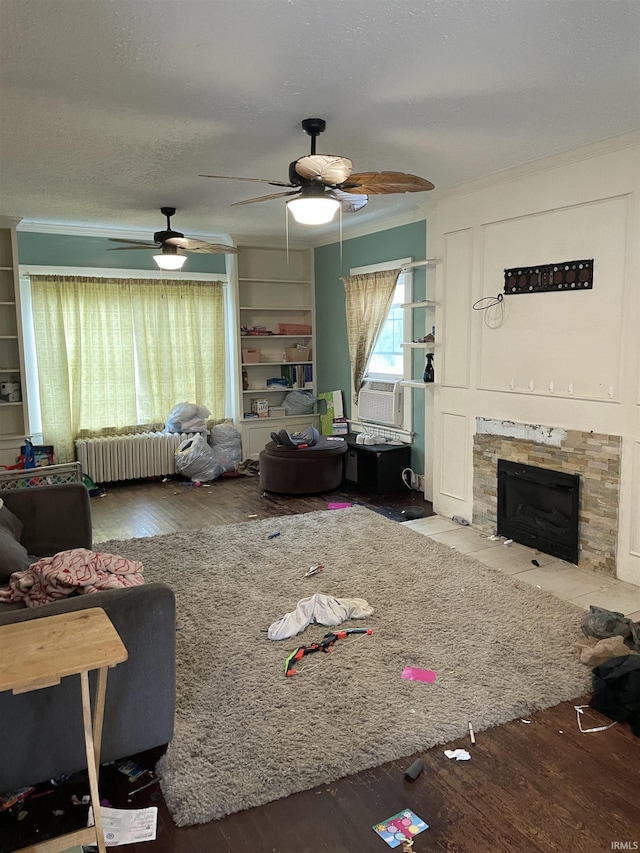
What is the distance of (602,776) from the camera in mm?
2223

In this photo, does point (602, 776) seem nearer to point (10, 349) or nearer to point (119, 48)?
point (119, 48)

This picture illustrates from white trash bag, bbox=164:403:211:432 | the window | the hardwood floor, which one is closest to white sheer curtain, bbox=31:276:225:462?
white trash bag, bbox=164:403:211:432

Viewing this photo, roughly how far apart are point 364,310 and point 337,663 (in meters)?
4.38

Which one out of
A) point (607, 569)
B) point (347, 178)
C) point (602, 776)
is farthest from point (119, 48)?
point (607, 569)

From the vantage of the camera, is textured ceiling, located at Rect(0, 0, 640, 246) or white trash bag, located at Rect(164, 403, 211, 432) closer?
textured ceiling, located at Rect(0, 0, 640, 246)

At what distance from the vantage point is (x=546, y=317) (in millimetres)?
4242

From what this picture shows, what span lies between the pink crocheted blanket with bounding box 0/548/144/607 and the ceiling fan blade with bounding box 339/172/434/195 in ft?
7.35

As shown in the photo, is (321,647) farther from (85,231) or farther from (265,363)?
(85,231)

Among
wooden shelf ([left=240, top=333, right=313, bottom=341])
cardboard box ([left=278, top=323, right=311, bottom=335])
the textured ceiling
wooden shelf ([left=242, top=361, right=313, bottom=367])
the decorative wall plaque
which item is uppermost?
the textured ceiling

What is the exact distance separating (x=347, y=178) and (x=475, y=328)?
80.9 inches

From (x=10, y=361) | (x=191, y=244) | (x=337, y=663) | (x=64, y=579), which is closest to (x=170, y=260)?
(x=191, y=244)

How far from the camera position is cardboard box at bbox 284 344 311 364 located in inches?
303

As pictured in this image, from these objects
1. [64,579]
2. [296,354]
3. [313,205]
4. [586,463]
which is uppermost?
[313,205]

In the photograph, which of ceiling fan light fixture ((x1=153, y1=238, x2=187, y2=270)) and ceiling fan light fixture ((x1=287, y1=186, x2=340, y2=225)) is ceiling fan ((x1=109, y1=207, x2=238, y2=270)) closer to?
ceiling fan light fixture ((x1=153, y1=238, x2=187, y2=270))
